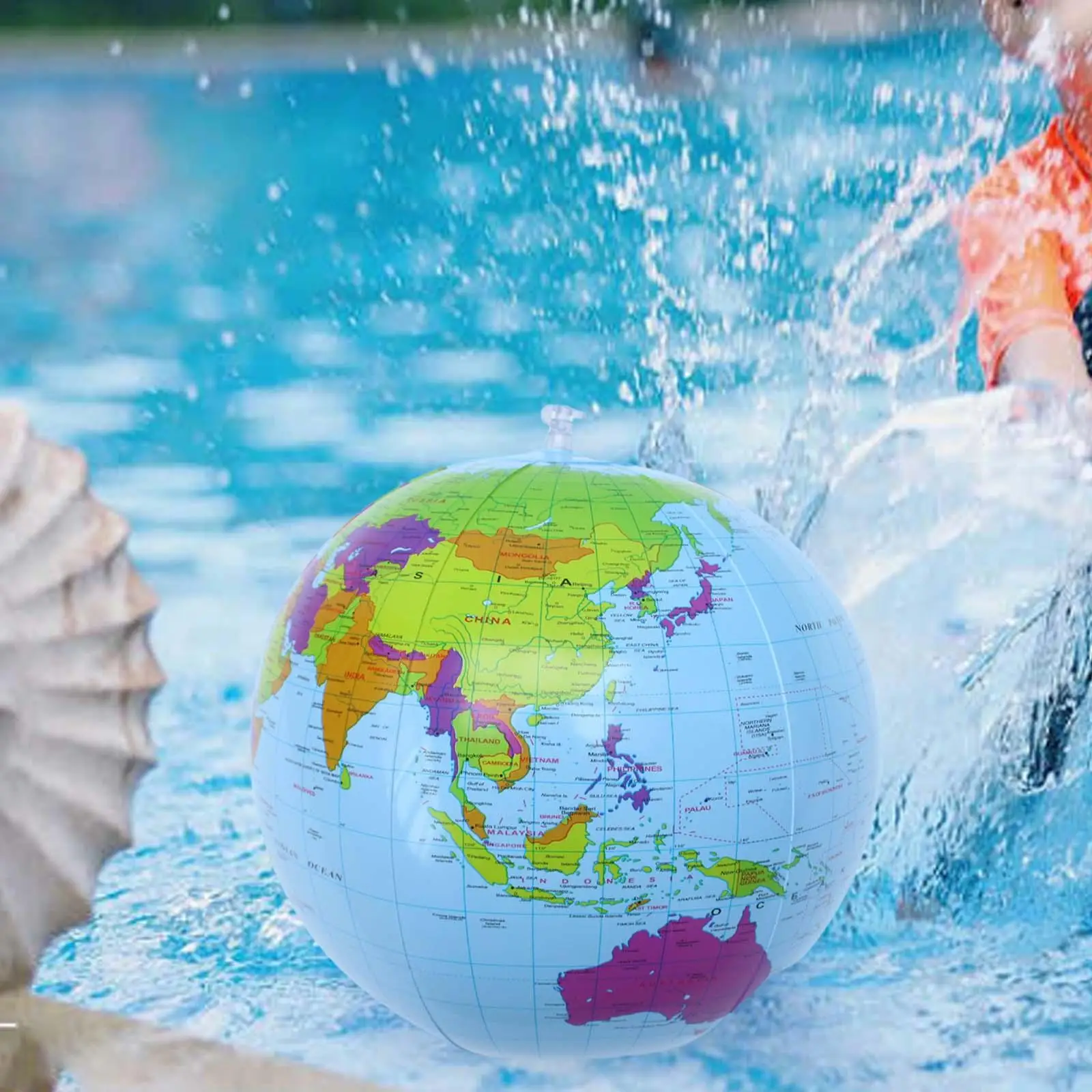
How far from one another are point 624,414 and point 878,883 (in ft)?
8.72

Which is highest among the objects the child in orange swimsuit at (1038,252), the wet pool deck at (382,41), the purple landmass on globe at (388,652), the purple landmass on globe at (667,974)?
the wet pool deck at (382,41)

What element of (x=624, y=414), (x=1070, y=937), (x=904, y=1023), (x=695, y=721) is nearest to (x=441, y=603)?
(x=695, y=721)

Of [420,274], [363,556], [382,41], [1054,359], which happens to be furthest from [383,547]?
[382,41]

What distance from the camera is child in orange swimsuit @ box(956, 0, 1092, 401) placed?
2.14 meters

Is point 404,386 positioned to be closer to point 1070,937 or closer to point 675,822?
point 1070,937

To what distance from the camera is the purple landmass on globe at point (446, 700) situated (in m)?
1.40

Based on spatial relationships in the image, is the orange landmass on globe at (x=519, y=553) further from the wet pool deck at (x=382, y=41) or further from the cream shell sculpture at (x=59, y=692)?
the wet pool deck at (x=382, y=41)

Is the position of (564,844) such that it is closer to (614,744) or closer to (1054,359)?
(614,744)

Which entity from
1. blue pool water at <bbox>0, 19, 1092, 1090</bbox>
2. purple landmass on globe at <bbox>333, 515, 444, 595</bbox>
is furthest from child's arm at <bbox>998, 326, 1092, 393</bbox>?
purple landmass on globe at <bbox>333, 515, 444, 595</bbox>

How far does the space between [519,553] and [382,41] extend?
17.5 feet

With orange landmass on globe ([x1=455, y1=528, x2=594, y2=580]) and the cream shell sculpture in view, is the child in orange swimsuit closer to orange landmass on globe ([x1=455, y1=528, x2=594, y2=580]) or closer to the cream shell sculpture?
orange landmass on globe ([x1=455, y1=528, x2=594, y2=580])

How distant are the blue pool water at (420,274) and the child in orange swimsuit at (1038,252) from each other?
597mm

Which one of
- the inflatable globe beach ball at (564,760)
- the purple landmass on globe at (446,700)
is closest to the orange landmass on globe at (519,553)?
the inflatable globe beach ball at (564,760)

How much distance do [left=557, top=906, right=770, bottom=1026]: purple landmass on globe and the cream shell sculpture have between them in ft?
1.69
